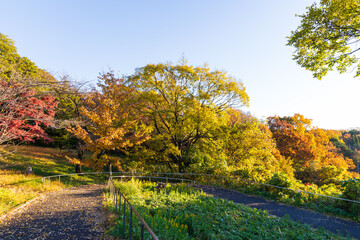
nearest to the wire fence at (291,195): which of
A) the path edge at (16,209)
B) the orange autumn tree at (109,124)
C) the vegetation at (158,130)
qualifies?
the vegetation at (158,130)

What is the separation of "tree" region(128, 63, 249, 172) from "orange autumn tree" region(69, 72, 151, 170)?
1169mm

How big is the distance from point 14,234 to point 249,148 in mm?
14078

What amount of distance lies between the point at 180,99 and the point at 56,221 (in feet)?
35.9

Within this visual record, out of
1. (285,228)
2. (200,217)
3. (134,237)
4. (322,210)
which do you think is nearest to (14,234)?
(134,237)

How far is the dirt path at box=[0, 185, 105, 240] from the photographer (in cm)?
500

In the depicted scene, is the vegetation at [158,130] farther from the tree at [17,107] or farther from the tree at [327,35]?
the tree at [327,35]

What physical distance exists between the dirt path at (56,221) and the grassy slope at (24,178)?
769 millimetres

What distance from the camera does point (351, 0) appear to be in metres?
7.93

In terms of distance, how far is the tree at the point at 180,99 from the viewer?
14.4 metres

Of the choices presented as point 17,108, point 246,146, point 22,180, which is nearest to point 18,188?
point 22,180

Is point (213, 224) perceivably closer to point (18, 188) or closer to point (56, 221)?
point (56, 221)

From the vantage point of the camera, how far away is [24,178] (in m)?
11.1

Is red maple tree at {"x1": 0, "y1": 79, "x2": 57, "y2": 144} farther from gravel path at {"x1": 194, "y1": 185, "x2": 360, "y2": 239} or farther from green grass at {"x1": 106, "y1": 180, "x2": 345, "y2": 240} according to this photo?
gravel path at {"x1": 194, "y1": 185, "x2": 360, "y2": 239}

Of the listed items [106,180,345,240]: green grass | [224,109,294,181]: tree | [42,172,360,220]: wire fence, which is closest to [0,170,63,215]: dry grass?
[42,172,360,220]: wire fence
